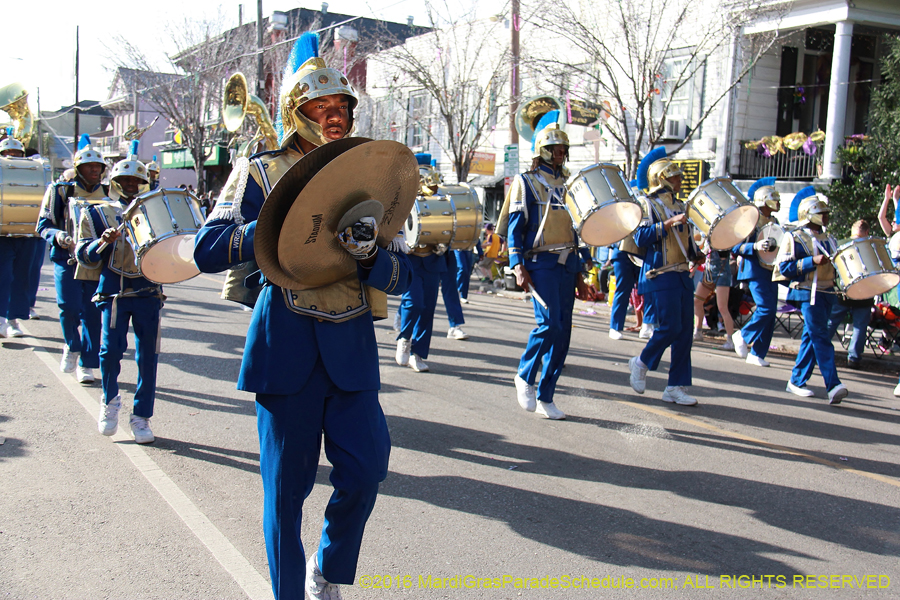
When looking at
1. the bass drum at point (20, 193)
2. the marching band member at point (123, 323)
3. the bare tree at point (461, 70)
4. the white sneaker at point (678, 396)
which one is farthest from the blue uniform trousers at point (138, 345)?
the bare tree at point (461, 70)

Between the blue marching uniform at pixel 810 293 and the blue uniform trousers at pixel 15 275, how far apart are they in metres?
8.08

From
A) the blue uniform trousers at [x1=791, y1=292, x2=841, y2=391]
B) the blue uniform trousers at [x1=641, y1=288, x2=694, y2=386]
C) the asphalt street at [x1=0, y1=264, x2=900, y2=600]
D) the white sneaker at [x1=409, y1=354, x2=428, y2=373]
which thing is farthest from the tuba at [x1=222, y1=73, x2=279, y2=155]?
the blue uniform trousers at [x1=791, y1=292, x2=841, y2=391]

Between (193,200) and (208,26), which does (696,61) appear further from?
(208,26)

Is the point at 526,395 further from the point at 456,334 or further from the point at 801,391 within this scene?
the point at 456,334

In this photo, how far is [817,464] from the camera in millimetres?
5594

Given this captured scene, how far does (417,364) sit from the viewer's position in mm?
8352

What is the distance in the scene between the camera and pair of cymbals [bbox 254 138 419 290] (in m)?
2.60

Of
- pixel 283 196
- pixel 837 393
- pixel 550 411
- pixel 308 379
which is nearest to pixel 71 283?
pixel 550 411

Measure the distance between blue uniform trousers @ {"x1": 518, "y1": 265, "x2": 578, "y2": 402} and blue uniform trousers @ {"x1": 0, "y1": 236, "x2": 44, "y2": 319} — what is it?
5906 millimetres

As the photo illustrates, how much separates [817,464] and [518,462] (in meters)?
2.15

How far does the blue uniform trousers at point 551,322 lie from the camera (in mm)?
6340

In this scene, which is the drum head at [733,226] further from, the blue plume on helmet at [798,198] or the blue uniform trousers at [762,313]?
the blue uniform trousers at [762,313]

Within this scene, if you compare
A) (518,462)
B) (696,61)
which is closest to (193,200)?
(518,462)

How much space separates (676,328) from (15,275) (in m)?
7.25
